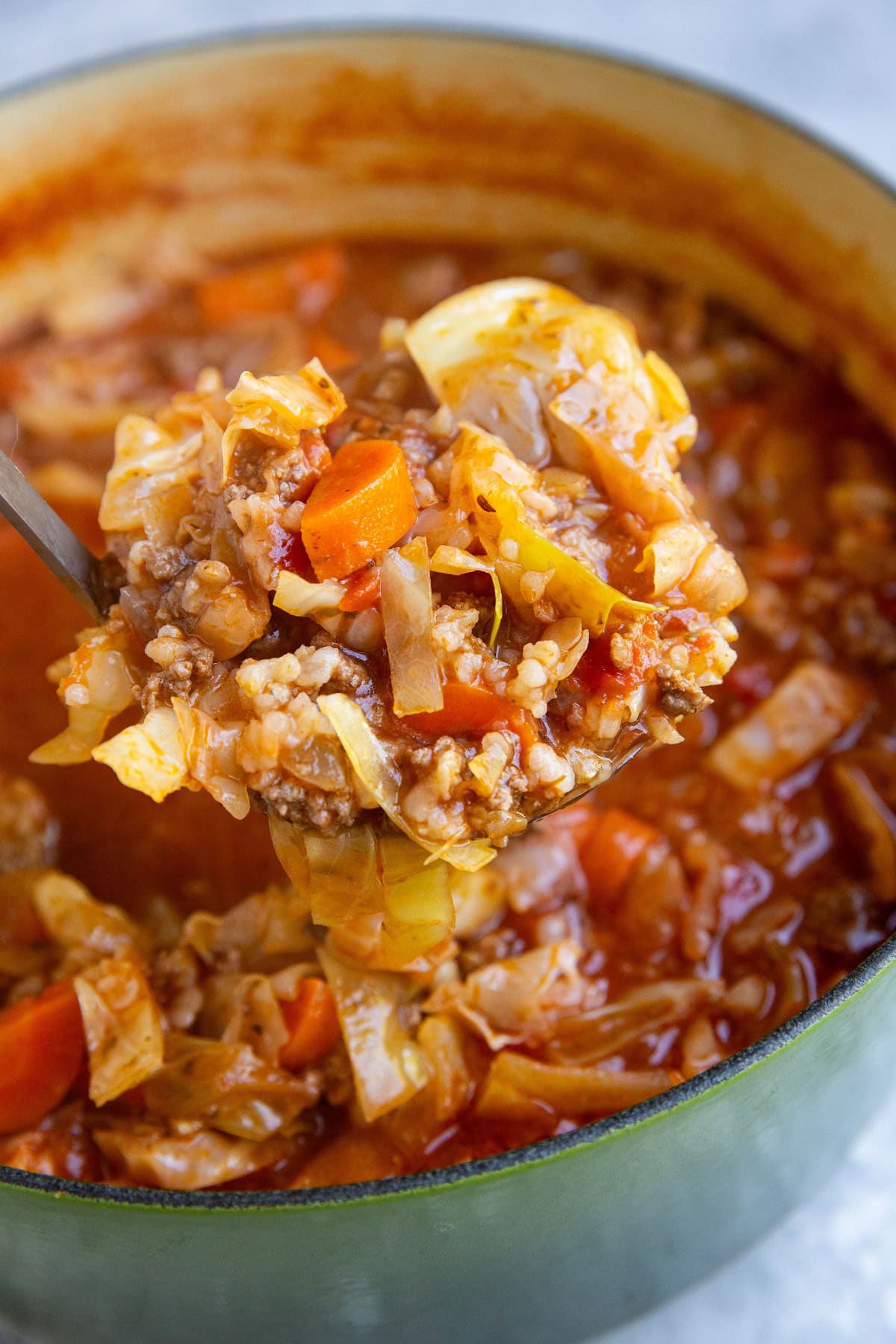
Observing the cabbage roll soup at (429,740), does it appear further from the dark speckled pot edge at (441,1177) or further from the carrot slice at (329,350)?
the dark speckled pot edge at (441,1177)

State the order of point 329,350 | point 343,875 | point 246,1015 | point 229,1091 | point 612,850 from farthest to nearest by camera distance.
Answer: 1. point 329,350
2. point 612,850
3. point 246,1015
4. point 229,1091
5. point 343,875

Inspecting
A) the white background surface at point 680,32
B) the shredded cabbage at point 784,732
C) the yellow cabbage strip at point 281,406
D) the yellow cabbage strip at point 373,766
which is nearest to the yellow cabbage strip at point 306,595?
the yellow cabbage strip at point 373,766

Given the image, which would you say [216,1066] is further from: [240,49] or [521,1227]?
[240,49]

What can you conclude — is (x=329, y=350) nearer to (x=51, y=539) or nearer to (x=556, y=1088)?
(x=51, y=539)

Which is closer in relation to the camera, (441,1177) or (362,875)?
(441,1177)

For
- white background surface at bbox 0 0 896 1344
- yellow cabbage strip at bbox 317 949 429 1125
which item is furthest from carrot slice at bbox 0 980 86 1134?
white background surface at bbox 0 0 896 1344

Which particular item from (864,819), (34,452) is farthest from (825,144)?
(34,452)

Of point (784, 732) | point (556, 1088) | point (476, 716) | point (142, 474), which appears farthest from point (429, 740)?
point (784, 732)
